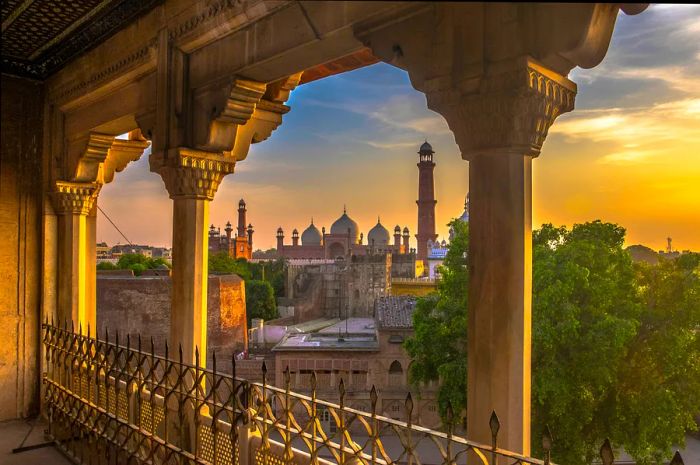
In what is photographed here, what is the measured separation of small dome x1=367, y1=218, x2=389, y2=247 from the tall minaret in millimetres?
9974

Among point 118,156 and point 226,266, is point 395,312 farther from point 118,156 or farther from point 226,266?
point 226,266

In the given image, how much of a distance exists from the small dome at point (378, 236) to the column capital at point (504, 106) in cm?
6320

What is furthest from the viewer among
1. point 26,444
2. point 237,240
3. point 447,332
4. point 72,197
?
point 237,240

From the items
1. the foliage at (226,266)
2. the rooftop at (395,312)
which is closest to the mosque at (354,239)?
the foliage at (226,266)

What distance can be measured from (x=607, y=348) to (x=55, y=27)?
11.9m

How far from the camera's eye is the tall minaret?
182 feet

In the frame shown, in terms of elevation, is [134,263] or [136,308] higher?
[134,263]

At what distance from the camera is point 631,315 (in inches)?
515

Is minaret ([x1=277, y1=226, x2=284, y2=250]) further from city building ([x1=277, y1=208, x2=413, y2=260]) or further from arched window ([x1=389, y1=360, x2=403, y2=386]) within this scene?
arched window ([x1=389, y1=360, x2=403, y2=386])

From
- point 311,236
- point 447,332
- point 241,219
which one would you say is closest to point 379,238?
point 311,236

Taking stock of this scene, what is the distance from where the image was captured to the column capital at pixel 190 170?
439cm

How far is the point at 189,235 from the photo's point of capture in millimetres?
4527

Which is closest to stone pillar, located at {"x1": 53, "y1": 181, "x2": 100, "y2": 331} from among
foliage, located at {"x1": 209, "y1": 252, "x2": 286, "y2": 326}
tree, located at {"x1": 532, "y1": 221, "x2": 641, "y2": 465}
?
tree, located at {"x1": 532, "y1": 221, "x2": 641, "y2": 465}

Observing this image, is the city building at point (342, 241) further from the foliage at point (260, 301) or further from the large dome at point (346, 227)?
the foliage at point (260, 301)
